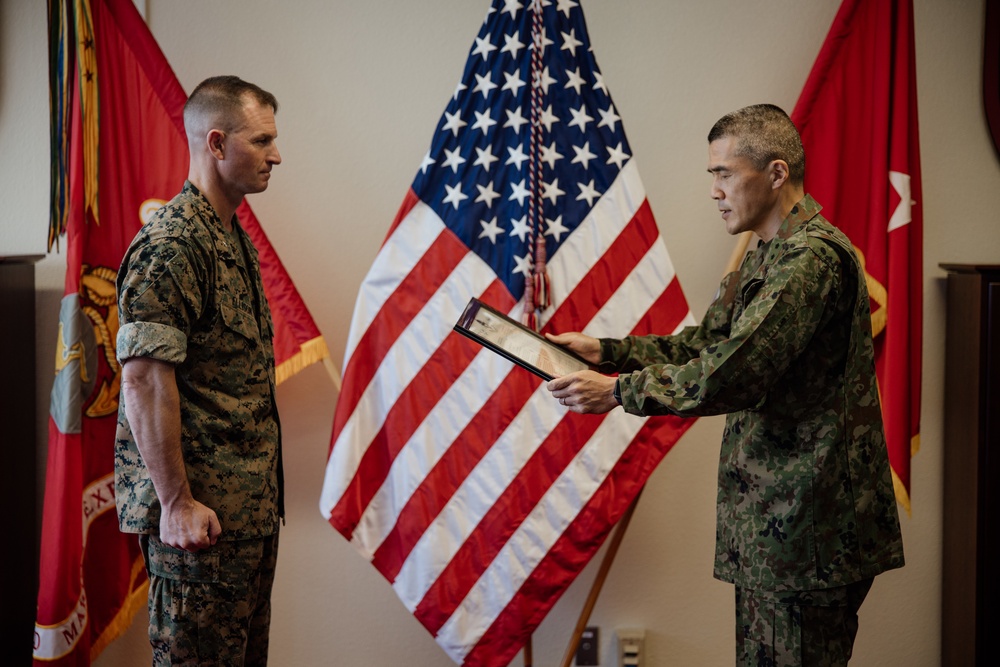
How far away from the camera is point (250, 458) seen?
1.78m

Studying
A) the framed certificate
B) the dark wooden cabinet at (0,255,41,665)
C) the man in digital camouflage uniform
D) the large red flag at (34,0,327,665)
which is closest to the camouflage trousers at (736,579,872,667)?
the man in digital camouflage uniform

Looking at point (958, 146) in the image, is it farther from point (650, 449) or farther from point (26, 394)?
point (26, 394)

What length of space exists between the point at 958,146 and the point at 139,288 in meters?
2.41

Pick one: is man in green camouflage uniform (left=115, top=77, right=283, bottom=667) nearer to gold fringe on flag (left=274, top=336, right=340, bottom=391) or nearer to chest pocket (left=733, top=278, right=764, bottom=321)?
gold fringe on flag (left=274, top=336, right=340, bottom=391)

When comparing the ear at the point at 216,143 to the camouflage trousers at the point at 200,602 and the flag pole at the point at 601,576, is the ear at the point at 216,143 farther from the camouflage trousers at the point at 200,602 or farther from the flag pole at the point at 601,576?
the flag pole at the point at 601,576

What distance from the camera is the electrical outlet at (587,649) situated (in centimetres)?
279

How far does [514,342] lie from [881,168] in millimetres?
1247

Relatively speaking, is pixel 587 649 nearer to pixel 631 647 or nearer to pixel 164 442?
pixel 631 647

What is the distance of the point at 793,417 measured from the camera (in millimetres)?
1707

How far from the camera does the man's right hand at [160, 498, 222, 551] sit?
165 centimetres

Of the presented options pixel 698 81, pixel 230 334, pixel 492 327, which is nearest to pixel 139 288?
pixel 230 334

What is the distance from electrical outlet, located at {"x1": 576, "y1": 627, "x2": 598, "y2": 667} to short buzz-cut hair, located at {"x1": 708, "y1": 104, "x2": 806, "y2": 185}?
1599 millimetres

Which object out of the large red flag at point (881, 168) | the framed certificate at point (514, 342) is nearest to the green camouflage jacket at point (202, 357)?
the framed certificate at point (514, 342)

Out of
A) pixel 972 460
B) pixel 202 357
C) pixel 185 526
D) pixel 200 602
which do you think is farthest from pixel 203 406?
pixel 972 460
